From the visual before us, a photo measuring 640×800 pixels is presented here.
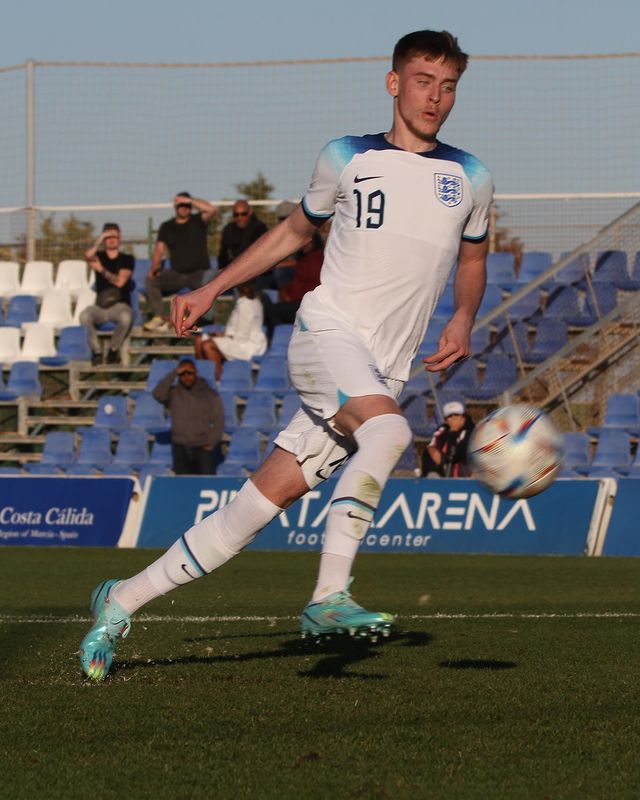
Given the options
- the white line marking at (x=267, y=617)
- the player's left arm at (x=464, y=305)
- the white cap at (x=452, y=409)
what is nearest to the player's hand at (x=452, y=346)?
the player's left arm at (x=464, y=305)

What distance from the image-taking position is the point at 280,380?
1986 centimetres

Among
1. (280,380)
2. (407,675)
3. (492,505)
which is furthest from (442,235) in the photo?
(280,380)

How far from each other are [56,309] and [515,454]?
61.6ft

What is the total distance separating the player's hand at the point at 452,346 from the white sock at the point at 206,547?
82cm

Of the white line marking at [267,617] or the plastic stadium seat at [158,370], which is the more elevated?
the white line marking at [267,617]

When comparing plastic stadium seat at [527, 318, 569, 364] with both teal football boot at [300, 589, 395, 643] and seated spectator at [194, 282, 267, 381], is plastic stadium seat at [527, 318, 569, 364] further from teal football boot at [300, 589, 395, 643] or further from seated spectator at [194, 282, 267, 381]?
teal football boot at [300, 589, 395, 643]

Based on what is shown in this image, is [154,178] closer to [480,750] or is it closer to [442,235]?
[442,235]

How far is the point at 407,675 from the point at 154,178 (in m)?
18.9

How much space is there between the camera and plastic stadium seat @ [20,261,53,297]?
78.6 ft

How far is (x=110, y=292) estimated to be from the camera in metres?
21.6

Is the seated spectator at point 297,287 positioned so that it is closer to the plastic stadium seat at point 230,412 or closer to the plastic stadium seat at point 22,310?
the plastic stadium seat at point 230,412

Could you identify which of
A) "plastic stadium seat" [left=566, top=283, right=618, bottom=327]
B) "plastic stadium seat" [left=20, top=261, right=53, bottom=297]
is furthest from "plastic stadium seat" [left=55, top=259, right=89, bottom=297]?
"plastic stadium seat" [left=566, top=283, right=618, bottom=327]

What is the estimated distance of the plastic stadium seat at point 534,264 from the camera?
69.4 ft

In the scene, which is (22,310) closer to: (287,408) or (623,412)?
(287,408)
